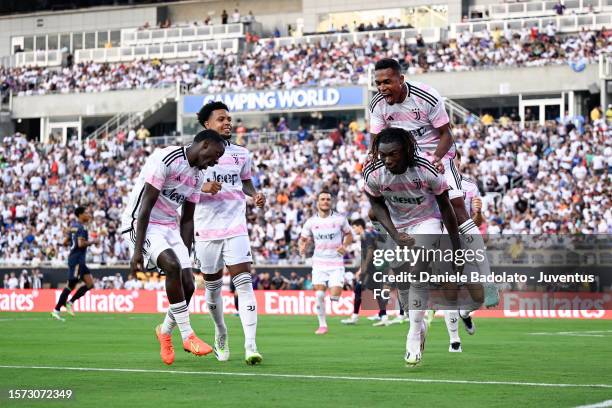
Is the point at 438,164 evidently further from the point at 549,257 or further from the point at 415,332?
the point at 549,257

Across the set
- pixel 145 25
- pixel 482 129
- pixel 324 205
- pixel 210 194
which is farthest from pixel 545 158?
pixel 145 25

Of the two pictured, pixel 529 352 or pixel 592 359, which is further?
pixel 529 352

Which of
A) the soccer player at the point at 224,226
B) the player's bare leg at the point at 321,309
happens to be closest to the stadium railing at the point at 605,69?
the player's bare leg at the point at 321,309

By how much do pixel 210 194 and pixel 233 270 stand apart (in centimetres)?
93

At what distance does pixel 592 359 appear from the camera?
14.6 meters

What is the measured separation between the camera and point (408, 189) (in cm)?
1261

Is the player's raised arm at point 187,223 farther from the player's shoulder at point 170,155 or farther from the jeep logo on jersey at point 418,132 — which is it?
the jeep logo on jersey at point 418,132

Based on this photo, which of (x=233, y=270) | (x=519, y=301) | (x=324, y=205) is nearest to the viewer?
(x=233, y=270)

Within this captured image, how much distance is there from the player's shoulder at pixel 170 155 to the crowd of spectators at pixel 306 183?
23602mm

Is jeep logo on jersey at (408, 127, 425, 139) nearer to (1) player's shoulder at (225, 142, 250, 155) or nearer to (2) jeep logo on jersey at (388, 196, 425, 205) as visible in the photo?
(2) jeep logo on jersey at (388, 196, 425, 205)

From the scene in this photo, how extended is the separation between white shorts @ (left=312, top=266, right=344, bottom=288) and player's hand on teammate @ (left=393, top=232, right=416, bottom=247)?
13001 mm

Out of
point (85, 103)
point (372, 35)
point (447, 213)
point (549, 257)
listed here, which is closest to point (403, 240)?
point (447, 213)

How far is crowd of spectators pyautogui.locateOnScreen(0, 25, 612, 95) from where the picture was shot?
53.5m

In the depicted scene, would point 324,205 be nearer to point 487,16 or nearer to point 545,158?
point 545,158
